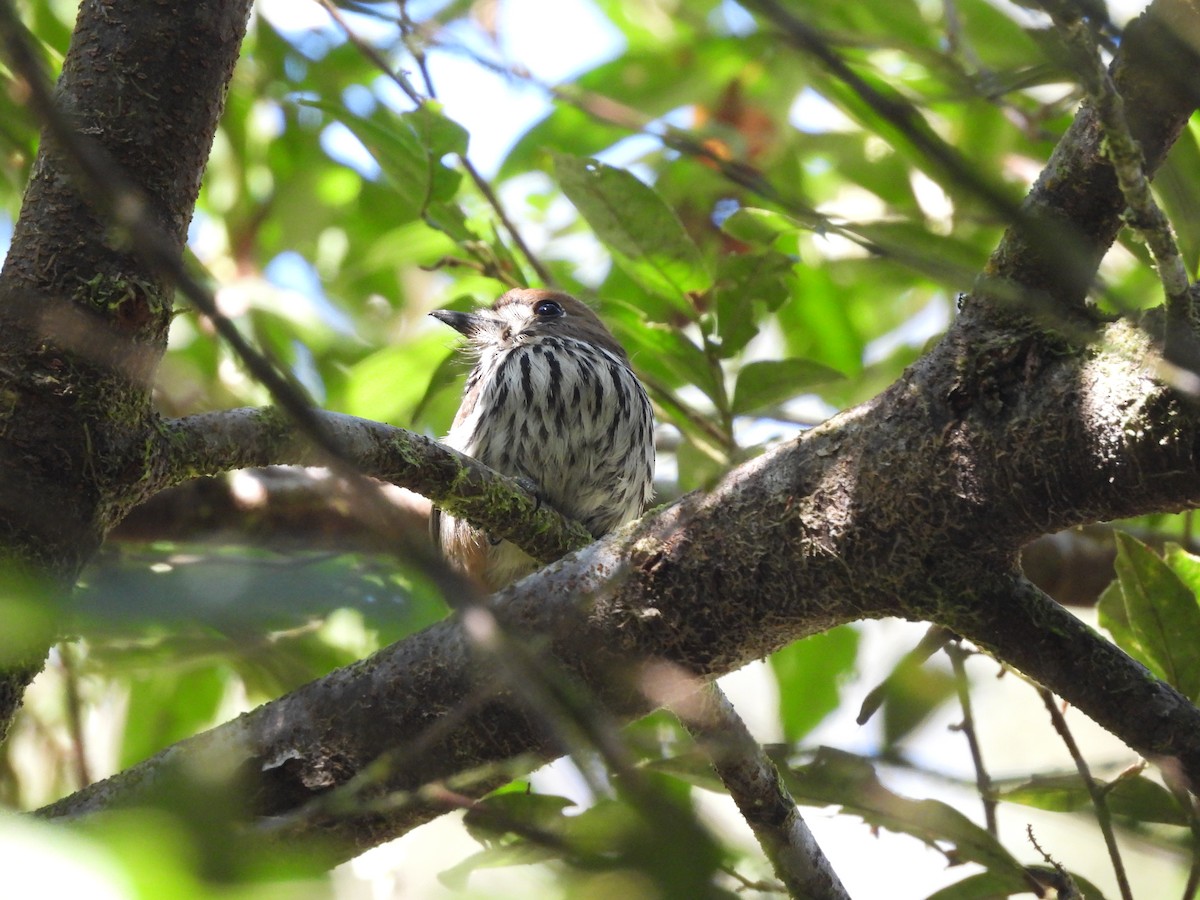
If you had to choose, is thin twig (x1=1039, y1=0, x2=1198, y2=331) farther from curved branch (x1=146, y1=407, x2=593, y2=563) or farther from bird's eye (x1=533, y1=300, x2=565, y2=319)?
bird's eye (x1=533, y1=300, x2=565, y2=319)

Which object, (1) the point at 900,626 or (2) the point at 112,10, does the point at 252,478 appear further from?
(1) the point at 900,626

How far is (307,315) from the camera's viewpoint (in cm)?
449

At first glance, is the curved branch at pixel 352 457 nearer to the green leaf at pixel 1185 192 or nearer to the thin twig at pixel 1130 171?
the thin twig at pixel 1130 171

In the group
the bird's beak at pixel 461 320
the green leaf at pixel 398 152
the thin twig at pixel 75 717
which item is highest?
the bird's beak at pixel 461 320

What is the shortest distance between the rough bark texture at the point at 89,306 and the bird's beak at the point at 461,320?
2185mm

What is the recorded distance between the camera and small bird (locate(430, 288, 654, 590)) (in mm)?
4227

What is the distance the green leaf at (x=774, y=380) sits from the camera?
331 centimetres

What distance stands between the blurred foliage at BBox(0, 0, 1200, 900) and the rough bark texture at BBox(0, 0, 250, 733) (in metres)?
0.18

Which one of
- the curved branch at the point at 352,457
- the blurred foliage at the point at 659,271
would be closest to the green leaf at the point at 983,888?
the blurred foliage at the point at 659,271

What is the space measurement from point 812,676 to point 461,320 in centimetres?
196

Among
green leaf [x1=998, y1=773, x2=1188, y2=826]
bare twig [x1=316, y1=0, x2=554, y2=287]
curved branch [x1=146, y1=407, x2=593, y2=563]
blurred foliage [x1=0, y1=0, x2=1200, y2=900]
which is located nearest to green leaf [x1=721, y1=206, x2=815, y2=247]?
blurred foliage [x1=0, y1=0, x2=1200, y2=900]

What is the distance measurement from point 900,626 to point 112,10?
426cm

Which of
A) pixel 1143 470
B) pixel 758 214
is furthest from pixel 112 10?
pixel 1143 470

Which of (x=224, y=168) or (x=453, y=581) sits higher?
(x=224, y=168)
